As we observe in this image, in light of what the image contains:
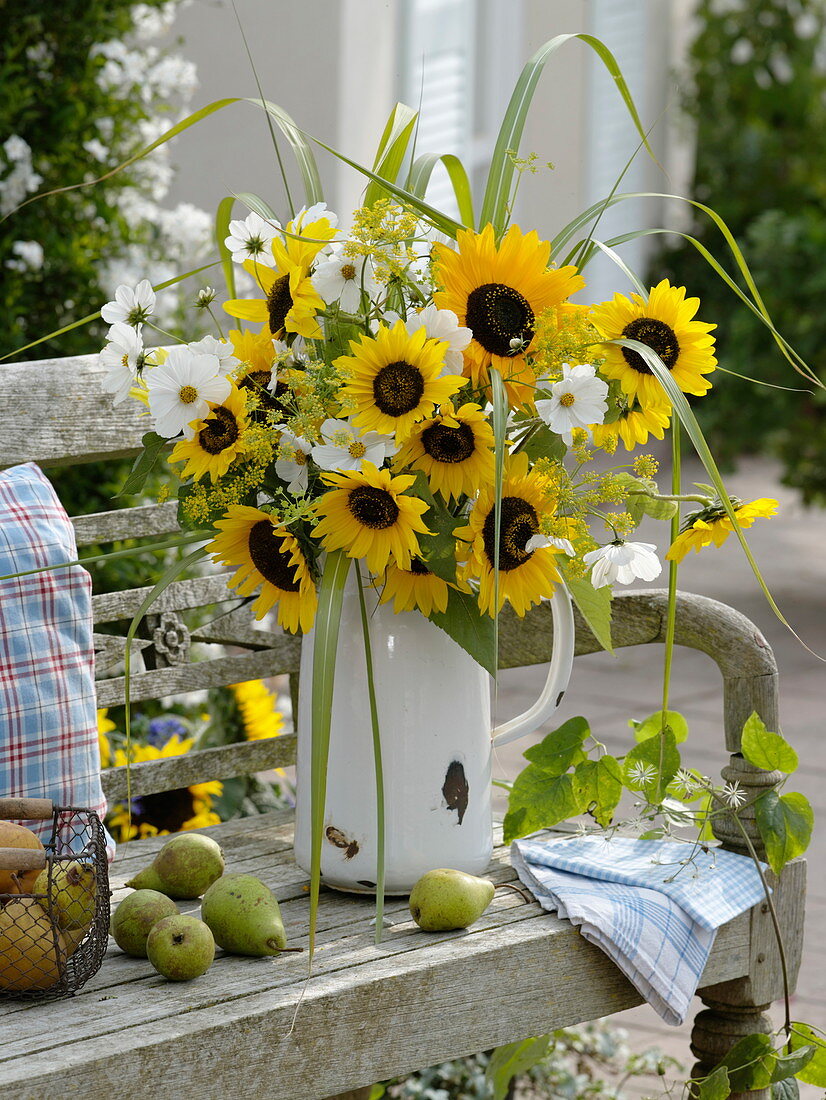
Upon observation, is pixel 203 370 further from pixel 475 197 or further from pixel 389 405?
pixel 475 197

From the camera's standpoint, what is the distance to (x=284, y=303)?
1387 millimetres

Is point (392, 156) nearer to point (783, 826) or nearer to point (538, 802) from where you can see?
point (538, 802)

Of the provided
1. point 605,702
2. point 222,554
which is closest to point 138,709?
point 222,554

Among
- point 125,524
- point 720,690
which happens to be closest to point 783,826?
point 125,524

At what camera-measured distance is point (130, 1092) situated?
1128 mm

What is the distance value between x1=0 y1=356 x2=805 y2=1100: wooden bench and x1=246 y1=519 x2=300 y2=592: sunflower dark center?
33 centimetres

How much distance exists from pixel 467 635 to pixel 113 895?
1.49 feet

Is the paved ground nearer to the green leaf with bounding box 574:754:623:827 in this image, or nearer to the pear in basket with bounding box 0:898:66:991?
the green leaf with bounding box 574:754:623:827

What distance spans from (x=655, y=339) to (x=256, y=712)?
1093mm

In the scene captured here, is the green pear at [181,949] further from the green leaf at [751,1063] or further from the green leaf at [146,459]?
the green leaf at [751,1063]

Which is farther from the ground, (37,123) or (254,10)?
(254,10)

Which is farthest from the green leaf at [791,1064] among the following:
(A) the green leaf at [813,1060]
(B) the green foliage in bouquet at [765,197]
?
(B) the green foliage in bouquet at [765,197]

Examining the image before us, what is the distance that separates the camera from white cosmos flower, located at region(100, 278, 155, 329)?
1.41 meters

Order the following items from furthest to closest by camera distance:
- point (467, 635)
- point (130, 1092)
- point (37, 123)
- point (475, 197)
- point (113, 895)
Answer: point (475, 197), point (37, 123), point (113, 895), point (467, 635), point (130, 1092)
